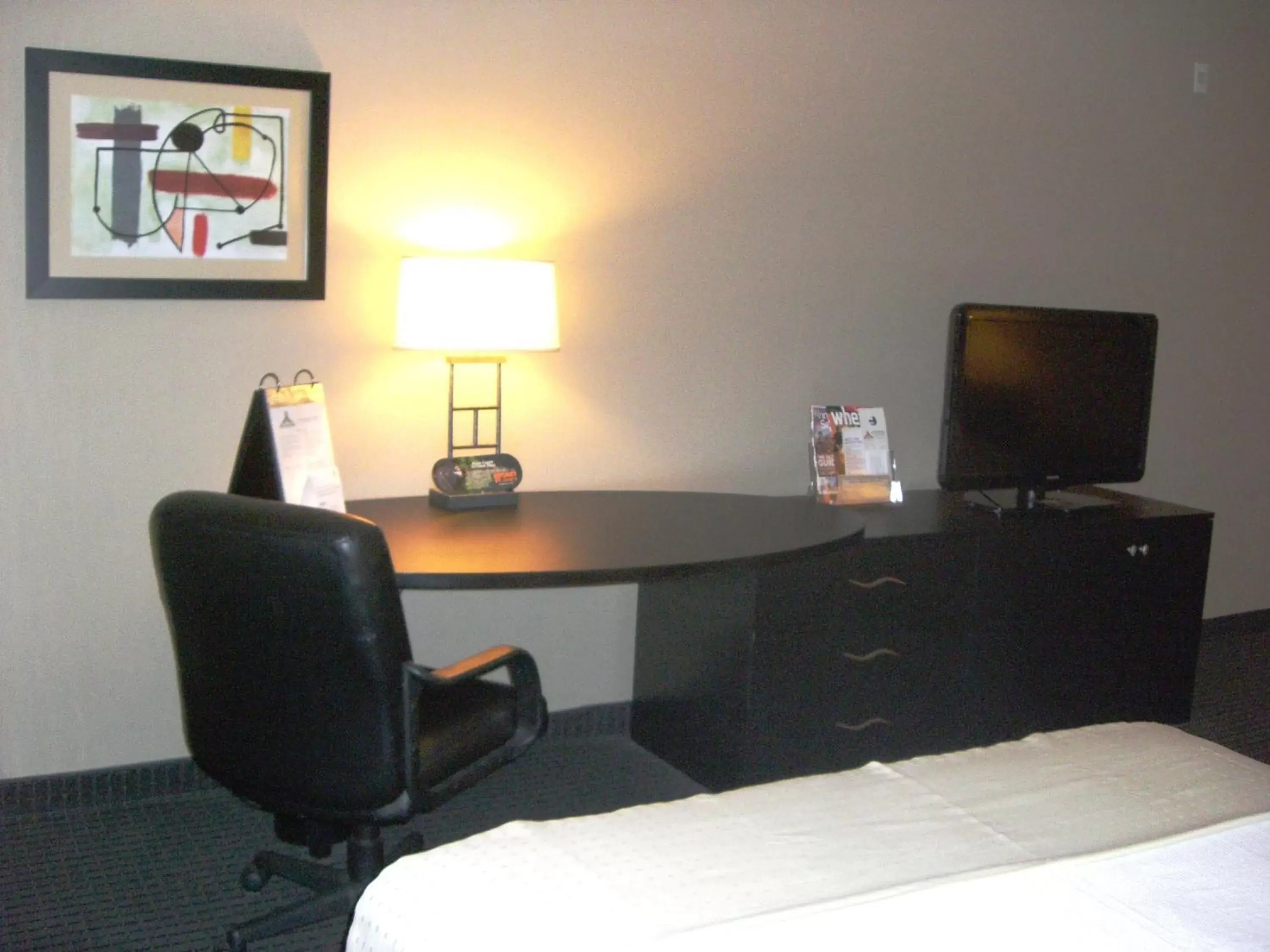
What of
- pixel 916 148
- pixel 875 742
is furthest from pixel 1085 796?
pixel 916 148

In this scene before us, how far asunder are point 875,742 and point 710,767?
1.36ft

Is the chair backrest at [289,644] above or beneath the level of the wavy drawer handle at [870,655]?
above

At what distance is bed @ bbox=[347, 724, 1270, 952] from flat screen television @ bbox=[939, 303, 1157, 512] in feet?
5.73

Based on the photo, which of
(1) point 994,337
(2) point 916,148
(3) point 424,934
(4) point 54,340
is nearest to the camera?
(3) point 424,934

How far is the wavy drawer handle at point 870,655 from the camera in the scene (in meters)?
3.12

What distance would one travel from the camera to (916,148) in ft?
12.2

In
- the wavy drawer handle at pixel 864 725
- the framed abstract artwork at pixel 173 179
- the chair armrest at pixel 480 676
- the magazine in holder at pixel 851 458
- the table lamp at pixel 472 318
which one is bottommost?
the wavy drawer handle at pixel 864 725

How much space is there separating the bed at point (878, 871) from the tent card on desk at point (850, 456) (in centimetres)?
170

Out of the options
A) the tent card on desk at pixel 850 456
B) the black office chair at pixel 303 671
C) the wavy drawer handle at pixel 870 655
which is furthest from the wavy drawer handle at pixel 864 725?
the black office chair at pixel 303 671

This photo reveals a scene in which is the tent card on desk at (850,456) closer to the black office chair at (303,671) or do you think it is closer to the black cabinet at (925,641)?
the black cabinet at (925,641)

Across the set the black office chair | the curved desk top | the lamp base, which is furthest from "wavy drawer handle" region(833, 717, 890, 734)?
the black office chair

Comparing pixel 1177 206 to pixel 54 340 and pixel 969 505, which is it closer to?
pixel 969 505

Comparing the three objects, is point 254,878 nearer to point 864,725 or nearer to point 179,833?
point 179,833

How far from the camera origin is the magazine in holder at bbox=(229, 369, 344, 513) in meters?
2.53
